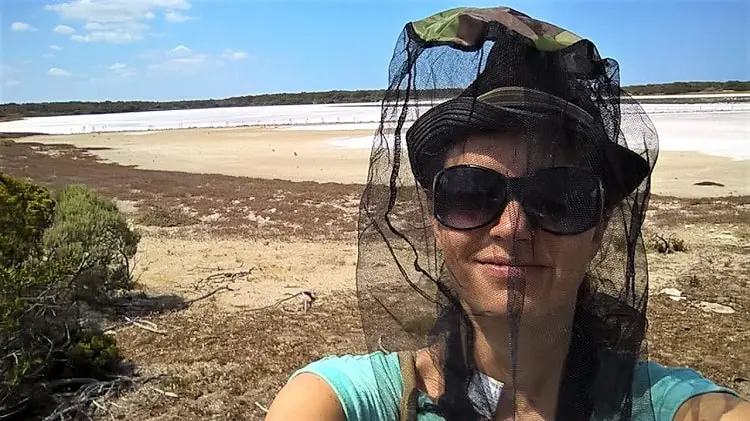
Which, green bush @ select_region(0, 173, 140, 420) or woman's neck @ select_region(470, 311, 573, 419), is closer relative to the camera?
woman's neck @ select_region(470, 311, 573, 419)

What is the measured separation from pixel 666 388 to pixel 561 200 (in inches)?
16.5

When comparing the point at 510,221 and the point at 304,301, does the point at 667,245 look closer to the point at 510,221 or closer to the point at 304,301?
the point at 304,301

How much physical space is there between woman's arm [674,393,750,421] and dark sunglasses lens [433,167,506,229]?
494 mm

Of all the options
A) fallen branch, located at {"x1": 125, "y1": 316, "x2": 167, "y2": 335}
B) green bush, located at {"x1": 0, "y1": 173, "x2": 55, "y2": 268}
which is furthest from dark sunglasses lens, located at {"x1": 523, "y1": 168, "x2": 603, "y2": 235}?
fallen branch, located at {"x1": 125, "y1": 316, "x2": 167, "y2": 335}

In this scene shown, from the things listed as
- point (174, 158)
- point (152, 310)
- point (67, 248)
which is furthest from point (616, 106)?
point (174, 158)

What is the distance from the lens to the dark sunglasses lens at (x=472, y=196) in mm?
1229

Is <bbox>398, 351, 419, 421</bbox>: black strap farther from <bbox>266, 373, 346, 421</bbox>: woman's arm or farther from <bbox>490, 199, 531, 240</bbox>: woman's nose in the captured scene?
<bbox>490, 199, 531, 240</bbox>: woman's nose

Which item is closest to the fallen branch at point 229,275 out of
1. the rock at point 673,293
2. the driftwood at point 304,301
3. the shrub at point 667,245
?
the driftwood at point 304,301

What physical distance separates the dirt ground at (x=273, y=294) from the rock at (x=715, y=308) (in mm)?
71

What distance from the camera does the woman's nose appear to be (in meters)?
1.22

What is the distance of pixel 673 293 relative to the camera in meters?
7.96

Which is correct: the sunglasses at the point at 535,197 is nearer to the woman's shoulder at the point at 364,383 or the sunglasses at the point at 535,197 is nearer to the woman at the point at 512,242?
the woman at the point at 512,242

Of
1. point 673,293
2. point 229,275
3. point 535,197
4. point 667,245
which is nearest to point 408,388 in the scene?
point 535,197

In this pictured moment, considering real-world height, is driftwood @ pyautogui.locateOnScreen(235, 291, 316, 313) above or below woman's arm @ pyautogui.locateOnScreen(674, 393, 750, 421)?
below
